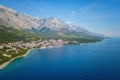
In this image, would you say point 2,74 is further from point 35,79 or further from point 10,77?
point 35,79

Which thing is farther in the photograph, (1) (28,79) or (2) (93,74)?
(2) (93,74)

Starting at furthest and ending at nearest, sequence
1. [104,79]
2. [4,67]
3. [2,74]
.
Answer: [4,67], [2,74], [104,79]

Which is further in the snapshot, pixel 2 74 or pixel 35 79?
Answer: pixel 2 74

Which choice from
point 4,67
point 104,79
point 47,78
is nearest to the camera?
point 104,79

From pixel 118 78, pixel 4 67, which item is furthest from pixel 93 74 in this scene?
pixel 4 67

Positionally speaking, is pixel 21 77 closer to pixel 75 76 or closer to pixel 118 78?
pixel 75 76

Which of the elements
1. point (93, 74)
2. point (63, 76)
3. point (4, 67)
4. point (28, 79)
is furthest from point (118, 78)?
point (4, 67)

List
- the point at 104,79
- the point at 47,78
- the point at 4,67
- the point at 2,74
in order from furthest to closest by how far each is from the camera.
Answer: the point at 4,67 → the point at 2,74 → the point at 47,78 → the point at 104,79

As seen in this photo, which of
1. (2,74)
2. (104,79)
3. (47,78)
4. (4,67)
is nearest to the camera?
Answer: (104,79)

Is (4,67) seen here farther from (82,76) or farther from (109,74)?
(109,74)
